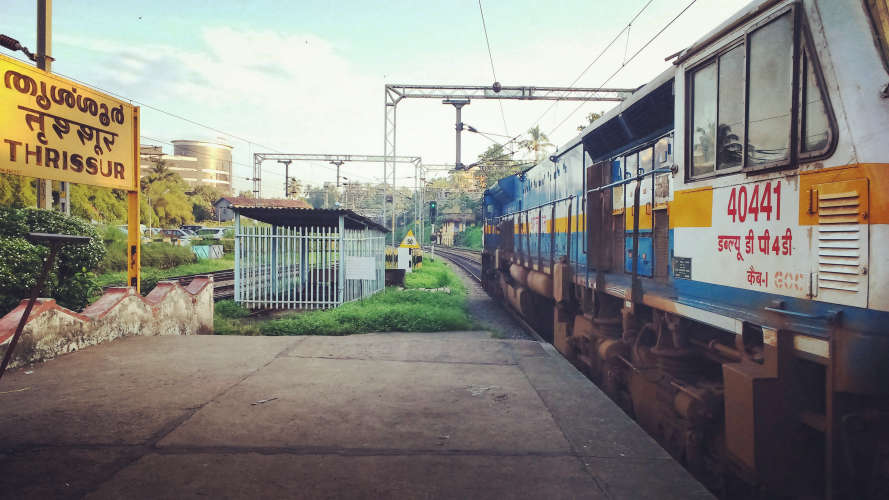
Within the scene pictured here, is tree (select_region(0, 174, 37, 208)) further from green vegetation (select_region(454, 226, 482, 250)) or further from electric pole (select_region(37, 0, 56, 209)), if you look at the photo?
green vegetation (select_region(454, 226, 482, 250))

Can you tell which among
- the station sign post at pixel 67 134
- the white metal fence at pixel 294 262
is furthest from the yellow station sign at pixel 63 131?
the white metal fence at pixel 294 262

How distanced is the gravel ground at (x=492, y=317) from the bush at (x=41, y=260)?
6.95 metres

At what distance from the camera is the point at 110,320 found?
749 cm

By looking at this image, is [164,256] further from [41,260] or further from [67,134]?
[67,134]

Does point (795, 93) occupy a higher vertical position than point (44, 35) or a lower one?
lower

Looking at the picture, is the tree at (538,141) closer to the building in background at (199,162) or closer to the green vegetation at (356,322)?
the green vegetation at (356,322)

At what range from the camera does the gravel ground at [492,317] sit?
1090 cm

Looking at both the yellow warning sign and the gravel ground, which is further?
the yellow warning sign

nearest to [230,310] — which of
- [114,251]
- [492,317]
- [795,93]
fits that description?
[492,317]

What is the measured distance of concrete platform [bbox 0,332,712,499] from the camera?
10.7 ft

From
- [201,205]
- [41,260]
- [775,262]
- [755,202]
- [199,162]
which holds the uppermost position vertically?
[199,162]

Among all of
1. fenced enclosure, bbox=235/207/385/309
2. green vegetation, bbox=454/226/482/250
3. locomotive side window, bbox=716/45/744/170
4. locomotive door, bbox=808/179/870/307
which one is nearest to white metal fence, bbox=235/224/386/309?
fenced enclosure, bbox=235/207/385/309

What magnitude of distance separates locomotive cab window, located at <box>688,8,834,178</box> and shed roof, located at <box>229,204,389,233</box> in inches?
341

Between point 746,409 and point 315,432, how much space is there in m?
3.05
